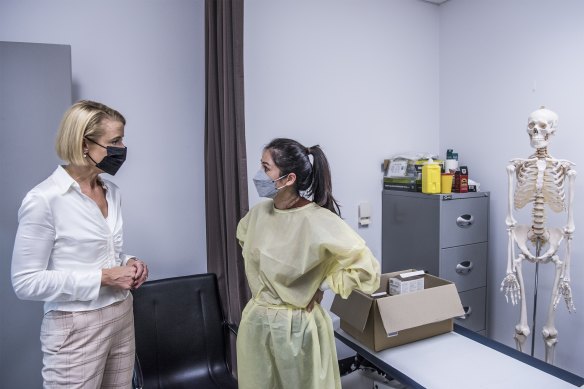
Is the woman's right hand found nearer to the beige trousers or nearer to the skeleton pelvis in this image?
the beige trousers

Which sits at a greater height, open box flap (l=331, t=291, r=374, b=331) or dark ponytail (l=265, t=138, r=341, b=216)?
dark ponytail (l=265, t=138, r=341, b=216)

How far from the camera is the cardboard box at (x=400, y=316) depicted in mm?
1573

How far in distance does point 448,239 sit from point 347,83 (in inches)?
43.9

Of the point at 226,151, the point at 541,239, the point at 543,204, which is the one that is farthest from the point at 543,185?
the point at 226,151

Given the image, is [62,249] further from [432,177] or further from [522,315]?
[522,315]

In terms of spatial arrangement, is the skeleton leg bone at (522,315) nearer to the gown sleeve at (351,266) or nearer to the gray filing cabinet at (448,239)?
the gray filing cabinet at (448,239)

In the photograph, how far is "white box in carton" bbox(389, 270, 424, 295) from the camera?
1791 mm

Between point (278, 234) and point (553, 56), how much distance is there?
190 centimetres

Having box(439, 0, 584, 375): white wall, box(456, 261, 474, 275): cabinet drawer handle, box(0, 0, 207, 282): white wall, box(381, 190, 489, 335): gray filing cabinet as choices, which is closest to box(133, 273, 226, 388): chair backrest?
box(0, 0, 207, 282): white wall

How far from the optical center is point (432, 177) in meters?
2.31

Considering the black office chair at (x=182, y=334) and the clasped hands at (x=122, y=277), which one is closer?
the clasped hands at (x=122, y=277)

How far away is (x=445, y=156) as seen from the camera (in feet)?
9.32

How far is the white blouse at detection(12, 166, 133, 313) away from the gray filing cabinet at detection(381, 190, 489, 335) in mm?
1721

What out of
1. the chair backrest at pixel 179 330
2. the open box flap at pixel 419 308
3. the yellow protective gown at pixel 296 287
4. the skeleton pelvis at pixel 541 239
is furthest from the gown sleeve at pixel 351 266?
the skeleton pelvis at pixel 541 239
